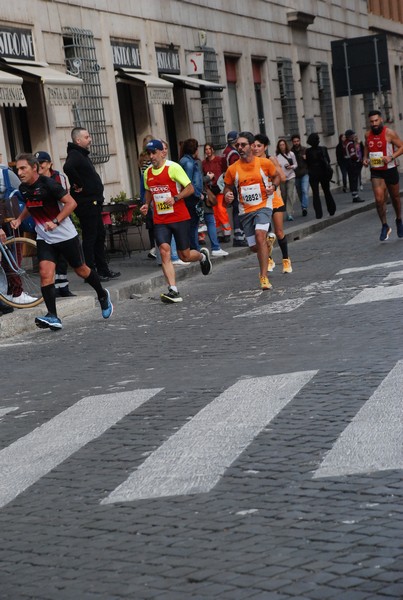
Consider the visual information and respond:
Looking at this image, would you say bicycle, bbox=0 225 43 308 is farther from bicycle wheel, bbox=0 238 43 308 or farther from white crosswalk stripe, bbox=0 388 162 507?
white crosswalk stripe, bbox=0 388 162 507

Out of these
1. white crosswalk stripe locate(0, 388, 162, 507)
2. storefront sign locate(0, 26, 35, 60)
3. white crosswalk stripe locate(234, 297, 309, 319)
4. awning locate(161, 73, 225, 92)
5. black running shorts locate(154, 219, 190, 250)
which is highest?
storefront sign locate(0, 26, 35, 60)

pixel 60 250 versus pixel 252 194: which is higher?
pixel 252 194

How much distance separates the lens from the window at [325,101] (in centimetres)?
4018

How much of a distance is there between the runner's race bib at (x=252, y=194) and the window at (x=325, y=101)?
25604 mm

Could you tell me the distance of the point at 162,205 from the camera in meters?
14.5

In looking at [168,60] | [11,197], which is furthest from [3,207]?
[168,60]

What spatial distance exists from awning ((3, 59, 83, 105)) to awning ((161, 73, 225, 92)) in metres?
5.27

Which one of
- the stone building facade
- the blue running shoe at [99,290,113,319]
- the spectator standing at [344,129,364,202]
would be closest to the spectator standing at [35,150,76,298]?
the blue running shoe at [99,290,113,319]

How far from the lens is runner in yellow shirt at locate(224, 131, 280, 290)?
47.9 feet

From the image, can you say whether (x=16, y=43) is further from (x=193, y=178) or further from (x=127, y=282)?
(x=127, y=282)

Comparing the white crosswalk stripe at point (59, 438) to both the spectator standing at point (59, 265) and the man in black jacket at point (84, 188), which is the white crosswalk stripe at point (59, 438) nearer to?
the spectator standing at point (59, 265)

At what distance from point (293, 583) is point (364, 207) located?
83.8 feet

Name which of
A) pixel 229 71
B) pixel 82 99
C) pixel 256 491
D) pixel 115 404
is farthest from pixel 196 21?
pixel 256 491

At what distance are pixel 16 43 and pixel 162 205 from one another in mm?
6726
